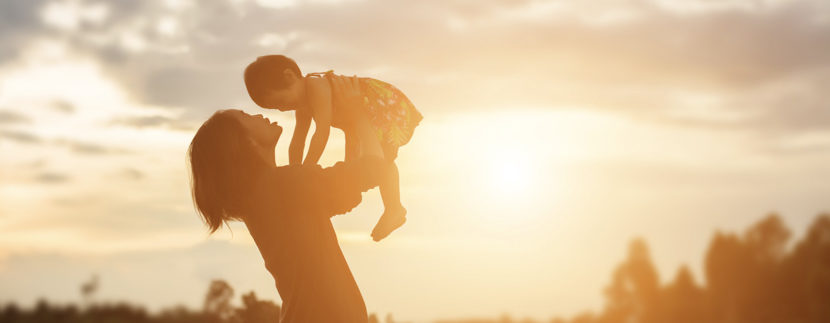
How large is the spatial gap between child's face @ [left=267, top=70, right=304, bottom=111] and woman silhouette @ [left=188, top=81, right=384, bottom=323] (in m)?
0.74

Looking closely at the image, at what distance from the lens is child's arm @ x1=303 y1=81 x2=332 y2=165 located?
28.1 feet

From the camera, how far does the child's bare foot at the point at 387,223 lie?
8.65 meters

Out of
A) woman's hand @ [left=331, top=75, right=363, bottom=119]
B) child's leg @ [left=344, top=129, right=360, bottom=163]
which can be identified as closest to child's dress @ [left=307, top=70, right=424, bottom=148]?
woman's hand @ [left=331, top=75, right=363, bottom=119]

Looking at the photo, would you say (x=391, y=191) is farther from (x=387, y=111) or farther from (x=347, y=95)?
(x=347, y=95)

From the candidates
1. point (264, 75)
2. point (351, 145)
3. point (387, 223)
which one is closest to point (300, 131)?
point (351, 145)

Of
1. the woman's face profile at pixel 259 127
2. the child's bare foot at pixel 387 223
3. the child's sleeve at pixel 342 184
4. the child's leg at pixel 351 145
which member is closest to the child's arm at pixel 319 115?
the child's leg at pixel 351 145

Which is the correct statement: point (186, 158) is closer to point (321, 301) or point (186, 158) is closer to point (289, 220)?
point (289, 220)

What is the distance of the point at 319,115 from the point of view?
8.73m

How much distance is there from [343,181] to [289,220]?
543mm

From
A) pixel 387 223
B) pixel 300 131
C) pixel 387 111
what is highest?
pixel 387 111

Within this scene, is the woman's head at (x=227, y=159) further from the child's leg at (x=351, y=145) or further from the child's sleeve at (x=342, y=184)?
the child's leg at (x=351, y=145)

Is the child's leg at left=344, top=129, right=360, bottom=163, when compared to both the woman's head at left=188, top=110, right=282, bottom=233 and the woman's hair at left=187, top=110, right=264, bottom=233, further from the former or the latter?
the woman's hair at left=187, top=110, right=264, bottom=233

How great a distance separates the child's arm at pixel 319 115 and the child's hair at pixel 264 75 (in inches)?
17.4

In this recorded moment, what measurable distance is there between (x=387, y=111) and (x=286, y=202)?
2200mm
